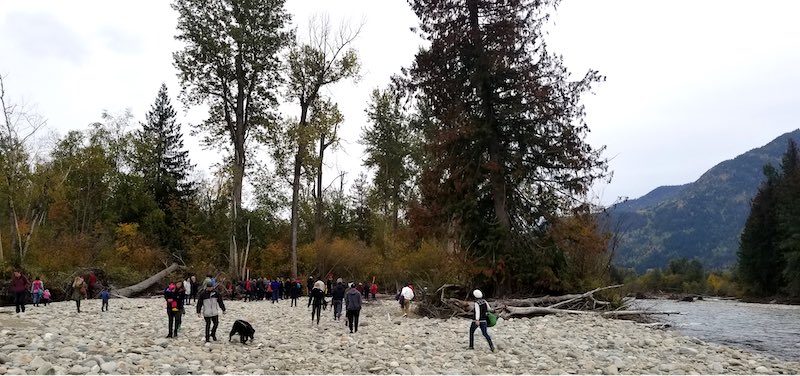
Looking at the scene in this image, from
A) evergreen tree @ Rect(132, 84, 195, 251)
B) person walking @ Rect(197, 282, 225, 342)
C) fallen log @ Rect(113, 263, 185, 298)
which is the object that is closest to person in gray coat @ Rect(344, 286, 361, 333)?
person walking @ Rect(197, 282, 225, 342)

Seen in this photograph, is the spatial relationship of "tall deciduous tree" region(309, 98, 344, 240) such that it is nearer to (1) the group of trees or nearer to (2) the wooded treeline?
(2) the wooded treeline

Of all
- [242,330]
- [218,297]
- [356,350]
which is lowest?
[356,350]

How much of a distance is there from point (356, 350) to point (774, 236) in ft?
205

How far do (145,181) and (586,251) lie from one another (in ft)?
120

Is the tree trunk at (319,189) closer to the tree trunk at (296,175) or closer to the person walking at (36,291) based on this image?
the tree trunk at (296,175)

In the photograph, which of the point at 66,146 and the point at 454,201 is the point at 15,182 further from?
the point at 454,201

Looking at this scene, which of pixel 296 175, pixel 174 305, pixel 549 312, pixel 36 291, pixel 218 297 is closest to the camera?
pixel 174 305

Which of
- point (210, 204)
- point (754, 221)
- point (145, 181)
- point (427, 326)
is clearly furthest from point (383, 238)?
point (754, 221)

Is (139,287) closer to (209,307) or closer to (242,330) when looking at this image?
(209,307)

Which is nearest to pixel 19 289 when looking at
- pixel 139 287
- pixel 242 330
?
pixel 242 330

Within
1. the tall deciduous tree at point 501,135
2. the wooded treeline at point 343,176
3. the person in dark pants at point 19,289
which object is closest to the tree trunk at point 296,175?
the wooded treeline at point 343,176

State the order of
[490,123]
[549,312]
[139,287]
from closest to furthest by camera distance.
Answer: [549,312]
[490,123]
[139,287]

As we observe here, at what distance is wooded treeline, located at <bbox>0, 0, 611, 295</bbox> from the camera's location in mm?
21562

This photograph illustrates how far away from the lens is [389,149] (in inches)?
1622
